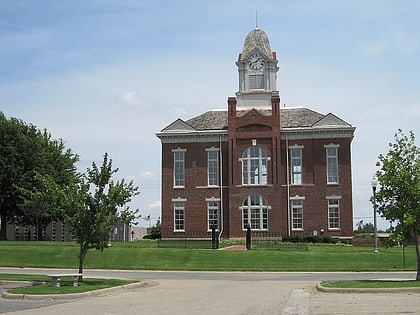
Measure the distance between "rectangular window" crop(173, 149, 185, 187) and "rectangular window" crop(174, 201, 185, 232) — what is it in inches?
67.7

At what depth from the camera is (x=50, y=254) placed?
4072 cm

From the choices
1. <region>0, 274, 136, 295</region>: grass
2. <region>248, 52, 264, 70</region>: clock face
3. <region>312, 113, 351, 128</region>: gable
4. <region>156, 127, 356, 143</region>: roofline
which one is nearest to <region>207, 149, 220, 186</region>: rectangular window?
<region>156, 127, 356, 143</region>: roofline

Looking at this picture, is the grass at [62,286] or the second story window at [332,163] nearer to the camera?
the grass at [62,286]

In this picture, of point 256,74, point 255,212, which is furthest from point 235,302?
point 256,74

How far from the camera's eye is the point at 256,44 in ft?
209

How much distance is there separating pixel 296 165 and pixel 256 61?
1109cm

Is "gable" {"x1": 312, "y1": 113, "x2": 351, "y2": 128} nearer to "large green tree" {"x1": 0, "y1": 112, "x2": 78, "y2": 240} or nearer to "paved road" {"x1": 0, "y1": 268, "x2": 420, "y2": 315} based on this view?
"large green tree" {"x1": 0, "y1": 112, "x2": 78, "y2": 240}

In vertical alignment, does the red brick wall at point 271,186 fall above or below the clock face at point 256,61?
below

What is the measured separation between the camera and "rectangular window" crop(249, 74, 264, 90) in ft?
208

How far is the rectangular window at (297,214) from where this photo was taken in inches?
2295

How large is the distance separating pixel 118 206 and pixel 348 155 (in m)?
34.8

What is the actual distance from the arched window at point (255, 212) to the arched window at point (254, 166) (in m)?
1.46

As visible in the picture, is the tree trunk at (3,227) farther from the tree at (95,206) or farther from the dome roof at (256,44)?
the tree at (95,206)

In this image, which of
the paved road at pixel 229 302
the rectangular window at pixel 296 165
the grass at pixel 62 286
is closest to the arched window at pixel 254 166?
the rectangular window at pixel 296 165
